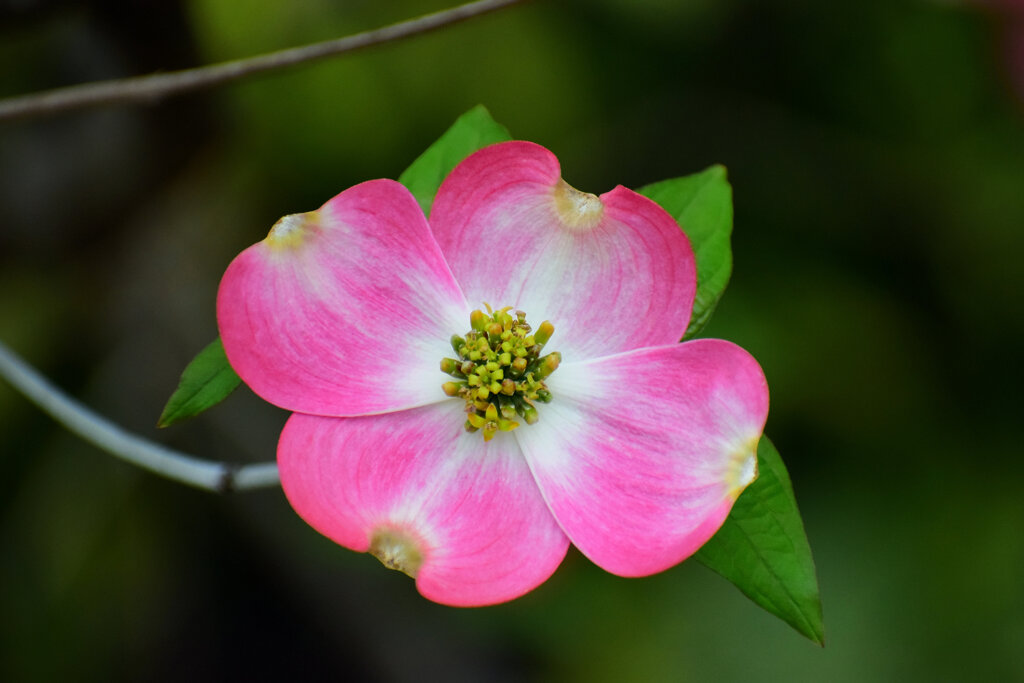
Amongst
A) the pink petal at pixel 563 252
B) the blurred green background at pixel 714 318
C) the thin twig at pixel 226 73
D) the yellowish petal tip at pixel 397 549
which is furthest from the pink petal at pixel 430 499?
the blurred green background at pixel 714 318

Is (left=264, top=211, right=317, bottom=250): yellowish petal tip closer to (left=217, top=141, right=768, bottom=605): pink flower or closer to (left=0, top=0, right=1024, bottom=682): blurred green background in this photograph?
(left=217, top=141, right=768, bottom=605): pink flower

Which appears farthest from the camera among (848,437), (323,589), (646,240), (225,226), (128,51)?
(323,589)

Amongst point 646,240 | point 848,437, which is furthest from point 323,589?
point 646,240

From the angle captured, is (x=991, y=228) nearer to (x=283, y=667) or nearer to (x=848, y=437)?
(x=848, y=437)

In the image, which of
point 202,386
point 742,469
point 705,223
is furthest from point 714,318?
point 202,386

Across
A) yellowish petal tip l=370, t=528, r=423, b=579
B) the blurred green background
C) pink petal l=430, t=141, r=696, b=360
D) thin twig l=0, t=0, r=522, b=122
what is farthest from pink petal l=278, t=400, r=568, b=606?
the blurred green background

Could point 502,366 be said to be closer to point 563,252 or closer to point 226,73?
point 563,252

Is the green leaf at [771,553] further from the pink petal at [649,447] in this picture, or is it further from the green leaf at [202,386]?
the green leaf at [202,386]
